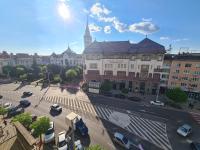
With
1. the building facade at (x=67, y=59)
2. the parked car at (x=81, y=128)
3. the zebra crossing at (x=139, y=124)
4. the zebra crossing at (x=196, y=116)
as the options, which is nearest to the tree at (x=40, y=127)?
the parked car at (x=81, y=128)

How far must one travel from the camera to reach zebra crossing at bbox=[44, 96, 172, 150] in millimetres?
22859

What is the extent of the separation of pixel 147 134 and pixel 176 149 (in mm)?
5242

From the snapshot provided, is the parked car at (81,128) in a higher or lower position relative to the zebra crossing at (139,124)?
higher

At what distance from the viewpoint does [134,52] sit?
1932 inches

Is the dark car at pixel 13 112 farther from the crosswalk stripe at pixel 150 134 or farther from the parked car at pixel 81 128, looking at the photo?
the crosswalk stripe at pixel 150 134

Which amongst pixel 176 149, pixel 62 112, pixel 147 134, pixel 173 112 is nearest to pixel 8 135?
pixel 62 112

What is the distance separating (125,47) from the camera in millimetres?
52656

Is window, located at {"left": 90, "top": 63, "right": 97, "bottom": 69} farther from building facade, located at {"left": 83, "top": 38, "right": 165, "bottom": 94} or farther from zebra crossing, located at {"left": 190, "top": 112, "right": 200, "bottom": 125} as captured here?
zebra crossing, located at {"left": 190, "top": 112, "right": 200, "bottom": 125}

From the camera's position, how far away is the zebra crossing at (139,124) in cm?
2286

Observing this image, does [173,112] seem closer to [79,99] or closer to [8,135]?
[79,99]

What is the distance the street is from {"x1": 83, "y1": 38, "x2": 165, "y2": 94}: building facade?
12459 mm

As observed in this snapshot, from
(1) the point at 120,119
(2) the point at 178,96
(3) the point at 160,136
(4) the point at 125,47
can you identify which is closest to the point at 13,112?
(1) the point at 120,119

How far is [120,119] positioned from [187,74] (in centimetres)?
3317

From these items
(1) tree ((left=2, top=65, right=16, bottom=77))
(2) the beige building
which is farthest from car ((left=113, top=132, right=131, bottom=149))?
(1) tree ((left=2, top=65, right=16, bottom=77))
